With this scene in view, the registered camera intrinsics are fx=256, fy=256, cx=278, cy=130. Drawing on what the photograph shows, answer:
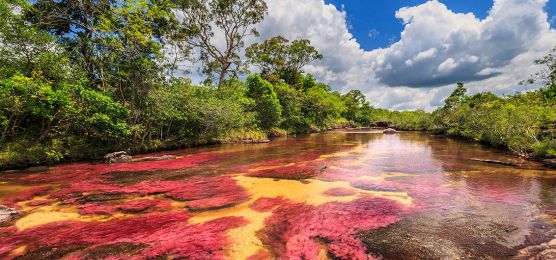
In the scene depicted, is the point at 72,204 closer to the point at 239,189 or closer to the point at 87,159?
the point at 239,189

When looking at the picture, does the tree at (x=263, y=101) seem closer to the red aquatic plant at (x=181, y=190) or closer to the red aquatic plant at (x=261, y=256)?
the red aquatic plant at (x=181, y=190)

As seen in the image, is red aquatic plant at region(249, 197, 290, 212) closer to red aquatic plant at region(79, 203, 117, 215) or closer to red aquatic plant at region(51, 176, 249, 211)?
Result: red aquatic plant at region(51, 176, 249, 211)

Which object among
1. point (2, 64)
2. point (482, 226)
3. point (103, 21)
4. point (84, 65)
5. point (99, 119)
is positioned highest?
point (103, 21)

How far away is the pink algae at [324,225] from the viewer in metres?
4.71

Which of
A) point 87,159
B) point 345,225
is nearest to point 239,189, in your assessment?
point 345,225

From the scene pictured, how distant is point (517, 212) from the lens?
21.0 feet

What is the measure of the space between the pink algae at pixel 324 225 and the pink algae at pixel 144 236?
0.95 meters

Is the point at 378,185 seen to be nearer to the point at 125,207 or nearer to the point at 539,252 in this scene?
the point at 539,252

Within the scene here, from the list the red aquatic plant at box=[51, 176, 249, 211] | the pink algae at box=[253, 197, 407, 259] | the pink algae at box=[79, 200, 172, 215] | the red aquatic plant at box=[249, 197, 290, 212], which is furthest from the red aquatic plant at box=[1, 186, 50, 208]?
the pink algae at box=[253, 197, 407, 259]

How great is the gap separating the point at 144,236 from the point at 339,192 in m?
5.79

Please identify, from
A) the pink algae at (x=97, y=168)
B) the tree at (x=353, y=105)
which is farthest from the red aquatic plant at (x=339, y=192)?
the tree at (x=353, y=105)

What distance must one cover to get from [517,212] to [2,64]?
851 inches

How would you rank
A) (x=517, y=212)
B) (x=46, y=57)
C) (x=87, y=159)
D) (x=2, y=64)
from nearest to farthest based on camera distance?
1. (x=517, y=212)
2. (x=2, y=64)
3. (x=46, y=57)
4. (x=87, y=159)

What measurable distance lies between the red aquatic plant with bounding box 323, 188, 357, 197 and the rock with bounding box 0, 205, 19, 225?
829cm
